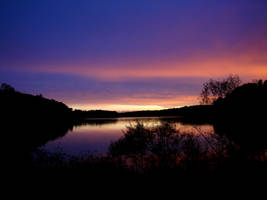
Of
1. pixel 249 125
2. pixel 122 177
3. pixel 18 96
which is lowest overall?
pixel 122 177

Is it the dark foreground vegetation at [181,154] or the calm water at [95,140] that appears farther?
the calm water at [95,140]

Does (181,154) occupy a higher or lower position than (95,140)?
higher

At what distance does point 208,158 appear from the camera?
24938 mm

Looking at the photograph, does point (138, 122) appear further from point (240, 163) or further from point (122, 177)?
point (240, 163)

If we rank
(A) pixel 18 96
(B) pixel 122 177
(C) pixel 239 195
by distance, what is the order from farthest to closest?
(A) pixel 18 96, (B) pixel 122 177, (C) pixel 239 195

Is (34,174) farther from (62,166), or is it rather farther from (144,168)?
(144,168)

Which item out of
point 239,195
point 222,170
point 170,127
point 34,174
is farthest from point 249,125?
point 34,174

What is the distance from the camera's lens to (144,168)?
97.7 feet

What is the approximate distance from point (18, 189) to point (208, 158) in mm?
20069

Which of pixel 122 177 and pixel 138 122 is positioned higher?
pixel 138 122

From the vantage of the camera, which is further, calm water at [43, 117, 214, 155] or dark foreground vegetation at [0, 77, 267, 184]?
calm water at [43, 117, 214, 155]

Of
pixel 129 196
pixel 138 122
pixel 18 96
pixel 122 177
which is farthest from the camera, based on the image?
pixel 18 96

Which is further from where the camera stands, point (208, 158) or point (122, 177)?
point (122, 177)

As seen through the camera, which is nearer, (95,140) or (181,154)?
(181,154)
